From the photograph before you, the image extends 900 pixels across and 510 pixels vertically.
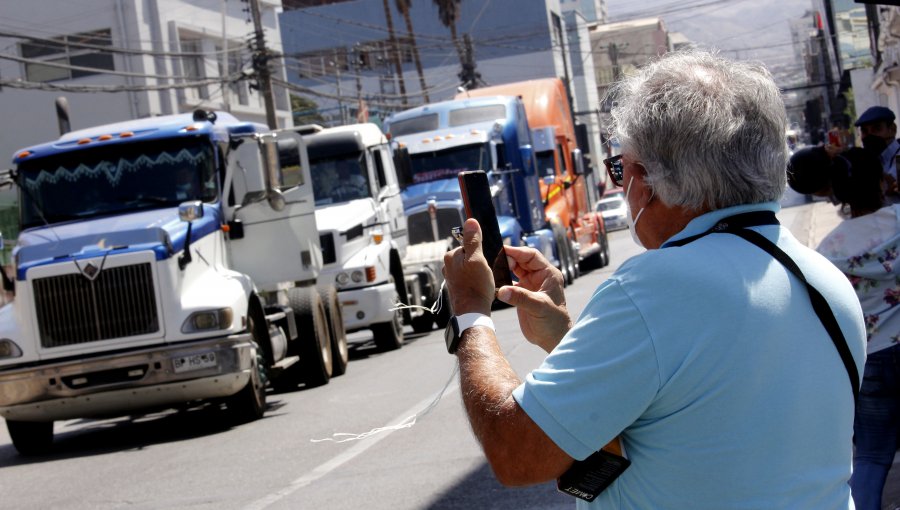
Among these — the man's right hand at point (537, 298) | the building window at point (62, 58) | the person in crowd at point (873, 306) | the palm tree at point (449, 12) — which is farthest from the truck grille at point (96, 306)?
the palm tree at point (449, 12)

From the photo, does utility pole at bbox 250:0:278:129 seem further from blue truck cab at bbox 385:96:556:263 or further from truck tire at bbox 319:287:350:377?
truck tire at bbox 319:287:350:377

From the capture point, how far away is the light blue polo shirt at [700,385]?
227 centimetres

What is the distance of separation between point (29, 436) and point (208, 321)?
2.10 metres

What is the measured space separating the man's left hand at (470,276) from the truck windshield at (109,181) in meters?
10.2

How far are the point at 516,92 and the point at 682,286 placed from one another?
1004 inches

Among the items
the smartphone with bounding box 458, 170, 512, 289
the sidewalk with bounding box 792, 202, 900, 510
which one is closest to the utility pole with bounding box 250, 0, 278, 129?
the sidewalk with bounding box 792, 202, 900, 510

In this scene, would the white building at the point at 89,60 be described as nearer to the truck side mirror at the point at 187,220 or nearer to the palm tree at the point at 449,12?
the truck side mirror at the point at 187,220

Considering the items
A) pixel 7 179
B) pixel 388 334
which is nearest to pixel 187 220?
pixel 7 179

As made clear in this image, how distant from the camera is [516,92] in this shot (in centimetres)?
2752

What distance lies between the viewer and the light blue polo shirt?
2.27 metres

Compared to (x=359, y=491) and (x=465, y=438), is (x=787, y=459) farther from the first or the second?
(x=465, y=438)

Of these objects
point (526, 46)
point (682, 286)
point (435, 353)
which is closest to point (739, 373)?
point (682, 286)

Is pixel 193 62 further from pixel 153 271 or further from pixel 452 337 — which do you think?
pixel 452 337

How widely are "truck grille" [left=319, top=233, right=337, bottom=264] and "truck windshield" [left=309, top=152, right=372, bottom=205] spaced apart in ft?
3.82
